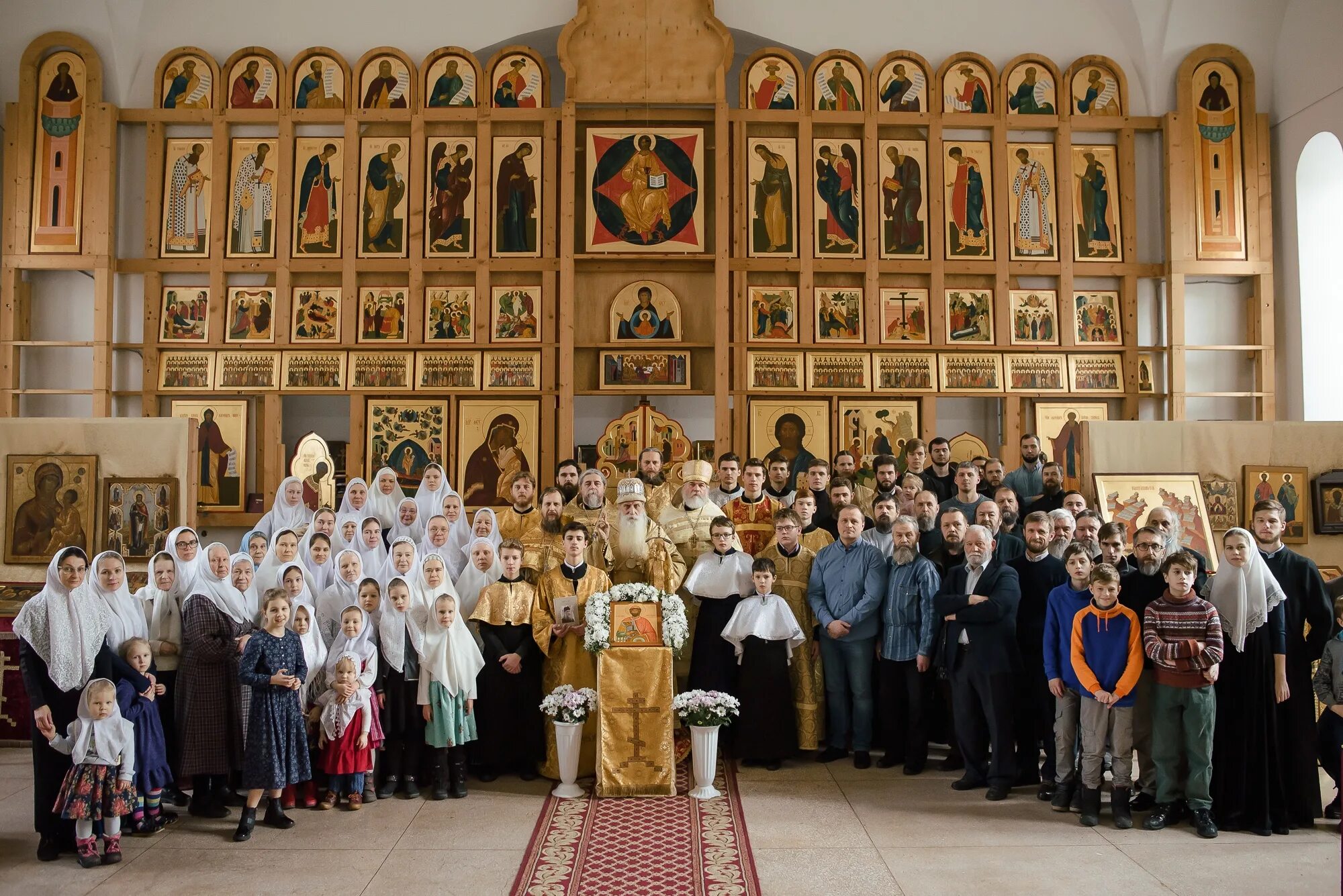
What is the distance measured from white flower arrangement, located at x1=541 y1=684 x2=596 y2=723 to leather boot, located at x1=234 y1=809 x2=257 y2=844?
1.68m

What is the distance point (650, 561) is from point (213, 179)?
750 cm

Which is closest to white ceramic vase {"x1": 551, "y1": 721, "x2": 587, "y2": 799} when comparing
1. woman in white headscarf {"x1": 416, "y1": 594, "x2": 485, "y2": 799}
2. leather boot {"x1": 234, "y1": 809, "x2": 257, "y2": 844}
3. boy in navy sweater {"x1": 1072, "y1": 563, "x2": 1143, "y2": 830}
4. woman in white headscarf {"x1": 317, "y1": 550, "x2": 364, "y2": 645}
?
woman in white headscarf {"x1": 416, "y1": 594, "x2": 485, "y2": 799}

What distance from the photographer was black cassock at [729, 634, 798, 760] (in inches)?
276

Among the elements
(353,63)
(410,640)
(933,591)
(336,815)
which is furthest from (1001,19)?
(336,815)

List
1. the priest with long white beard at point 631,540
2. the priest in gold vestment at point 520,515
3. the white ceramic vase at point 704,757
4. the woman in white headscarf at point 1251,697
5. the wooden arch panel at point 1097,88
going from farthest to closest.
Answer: the wooden arch panel at point 1097,88 < the priest in gold vestment at point 520,515 < the priest with long white beard at point 631,540 < the white ceramic vase at point 704,757 < the woman in white headscarf at point 1251,697

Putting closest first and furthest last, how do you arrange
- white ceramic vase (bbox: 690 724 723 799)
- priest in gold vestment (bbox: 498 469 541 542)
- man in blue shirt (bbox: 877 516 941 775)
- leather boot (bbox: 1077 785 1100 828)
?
1. leather boot (bbox: 1077 785 1100 828)
2. white ceramic vase (bbox: 690 724 723 799)
3. man in blue shirt (bbox: 877 516 941 775)
4. priest in gold vestment (bbox: 498 469 541 542)

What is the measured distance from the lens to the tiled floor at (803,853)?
5.01 metres

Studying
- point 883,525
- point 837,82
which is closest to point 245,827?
point 883,525

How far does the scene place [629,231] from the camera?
1169cm

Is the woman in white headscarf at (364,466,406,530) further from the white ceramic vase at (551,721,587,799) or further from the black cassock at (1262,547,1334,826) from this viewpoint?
the black cassock at (1262,547,1334,826)

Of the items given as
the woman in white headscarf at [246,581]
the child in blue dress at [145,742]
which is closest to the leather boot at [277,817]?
the child in blue dress at [145,742]

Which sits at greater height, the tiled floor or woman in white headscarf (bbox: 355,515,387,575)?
woman in white headscarf (bbox: 355,515,387,575)

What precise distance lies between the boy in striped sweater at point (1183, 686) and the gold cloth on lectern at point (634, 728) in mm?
2631

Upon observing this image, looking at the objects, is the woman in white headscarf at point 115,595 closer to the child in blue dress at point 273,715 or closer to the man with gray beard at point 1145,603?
the child in blue dress at point 273,715
